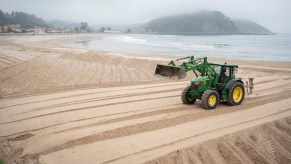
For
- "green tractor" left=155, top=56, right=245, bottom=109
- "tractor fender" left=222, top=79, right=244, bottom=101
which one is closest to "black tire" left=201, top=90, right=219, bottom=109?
"green tractor" left=155, top=56, right=245, bottom=109

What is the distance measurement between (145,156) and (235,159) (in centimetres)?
210

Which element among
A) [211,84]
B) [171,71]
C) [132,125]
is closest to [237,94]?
[211,84]

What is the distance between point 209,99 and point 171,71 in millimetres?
1956

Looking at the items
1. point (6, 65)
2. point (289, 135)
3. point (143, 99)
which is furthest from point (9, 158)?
point (6, 65)

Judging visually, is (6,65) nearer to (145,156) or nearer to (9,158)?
(9,158)

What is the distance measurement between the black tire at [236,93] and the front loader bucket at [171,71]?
1.81 meters

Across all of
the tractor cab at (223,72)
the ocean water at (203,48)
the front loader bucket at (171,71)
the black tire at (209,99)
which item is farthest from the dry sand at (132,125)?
the ocean water at (203,48)

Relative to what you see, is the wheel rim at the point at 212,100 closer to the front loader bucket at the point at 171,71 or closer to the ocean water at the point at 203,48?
the front loader bucket at the point at 171,71

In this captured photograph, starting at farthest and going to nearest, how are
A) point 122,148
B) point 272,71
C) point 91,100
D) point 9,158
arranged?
point 272,71, point 91,100, point 122,148, point 9,158

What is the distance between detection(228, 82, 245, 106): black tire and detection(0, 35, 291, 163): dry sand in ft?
0.88

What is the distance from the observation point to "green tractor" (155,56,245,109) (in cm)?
986

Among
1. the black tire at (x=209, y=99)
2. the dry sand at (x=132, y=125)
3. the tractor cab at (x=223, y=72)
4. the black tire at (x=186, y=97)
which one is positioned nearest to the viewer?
the dry sand at (x=132, y=125)

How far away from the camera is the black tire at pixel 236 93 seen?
33.9 feet

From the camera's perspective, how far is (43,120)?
352 inches
